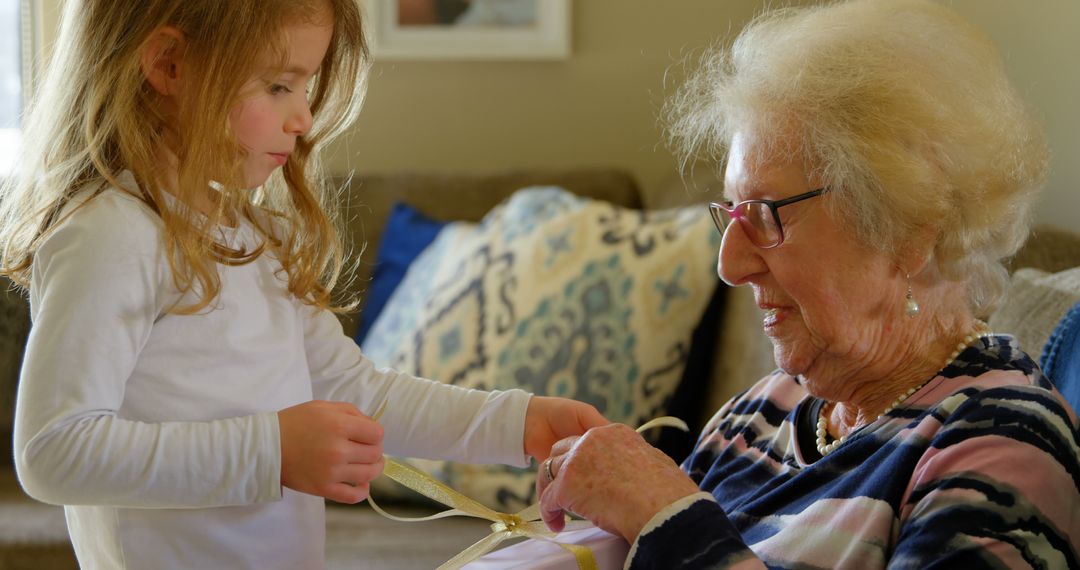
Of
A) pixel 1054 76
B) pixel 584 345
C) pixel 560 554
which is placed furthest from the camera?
pixel 584 345

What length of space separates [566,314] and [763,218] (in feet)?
3.76

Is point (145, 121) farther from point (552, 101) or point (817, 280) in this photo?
point (552, 101)

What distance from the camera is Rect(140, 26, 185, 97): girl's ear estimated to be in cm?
123

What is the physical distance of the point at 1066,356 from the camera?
51.8 inches

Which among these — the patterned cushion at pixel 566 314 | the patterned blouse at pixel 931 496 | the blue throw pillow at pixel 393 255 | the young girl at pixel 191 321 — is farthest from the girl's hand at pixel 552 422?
the blue throw pillow at pixel 393 255

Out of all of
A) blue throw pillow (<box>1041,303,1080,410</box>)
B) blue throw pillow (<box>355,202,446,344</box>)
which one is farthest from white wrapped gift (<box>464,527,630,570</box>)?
blue throw pillow (<box>355,202,446,344</box>)

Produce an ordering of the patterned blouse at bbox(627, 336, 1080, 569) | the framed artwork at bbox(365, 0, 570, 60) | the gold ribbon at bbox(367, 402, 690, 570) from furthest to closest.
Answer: the framed artwork at bbox(365, 0, 570, 60) < the gold ribbon at bbox(367, 402, 690, 570) < the patterned blouse at bbox(627, 336, 1080, 569)

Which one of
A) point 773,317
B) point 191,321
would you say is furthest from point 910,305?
point 191,321

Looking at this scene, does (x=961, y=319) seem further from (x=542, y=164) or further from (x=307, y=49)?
(x=542, y=164)

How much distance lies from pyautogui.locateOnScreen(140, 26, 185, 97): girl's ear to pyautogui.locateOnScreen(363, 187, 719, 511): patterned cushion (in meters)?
1.21

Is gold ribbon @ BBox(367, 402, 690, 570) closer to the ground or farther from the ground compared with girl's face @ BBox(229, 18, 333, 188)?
closer to the ground

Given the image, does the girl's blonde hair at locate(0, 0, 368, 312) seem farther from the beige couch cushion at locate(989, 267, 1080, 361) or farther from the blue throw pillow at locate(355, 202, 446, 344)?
the blue throw pillow at locate(355, 202, 446, 344)

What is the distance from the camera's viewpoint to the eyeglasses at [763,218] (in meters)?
1.24

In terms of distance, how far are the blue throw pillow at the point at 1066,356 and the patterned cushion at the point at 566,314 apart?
3.31 feet
